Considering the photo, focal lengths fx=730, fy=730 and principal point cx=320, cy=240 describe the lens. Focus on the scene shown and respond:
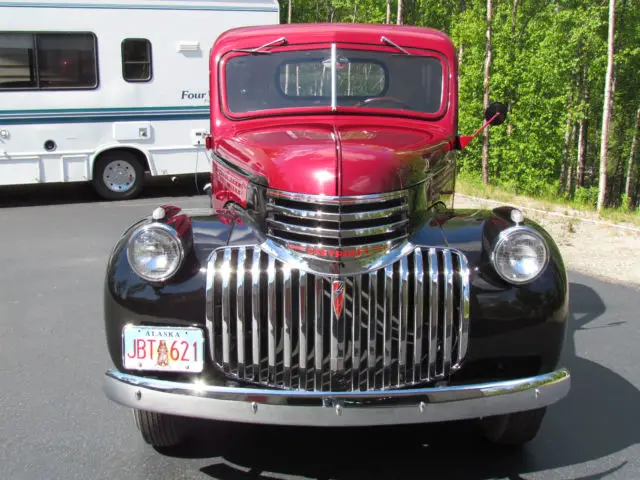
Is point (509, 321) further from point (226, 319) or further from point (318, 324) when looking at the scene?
point (226, 319)

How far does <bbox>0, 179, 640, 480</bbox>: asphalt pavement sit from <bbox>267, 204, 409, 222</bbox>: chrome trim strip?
3.92ft

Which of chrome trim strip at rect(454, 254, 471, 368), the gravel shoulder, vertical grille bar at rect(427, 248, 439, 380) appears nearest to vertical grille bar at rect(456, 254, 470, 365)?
chrome trim strip at rect(454, 254, 471, 368)

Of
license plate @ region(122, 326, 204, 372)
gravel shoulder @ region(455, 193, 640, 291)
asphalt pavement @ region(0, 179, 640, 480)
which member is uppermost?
license plate @ region(122, 326, 204, 372)

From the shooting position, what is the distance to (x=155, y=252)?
315 cm

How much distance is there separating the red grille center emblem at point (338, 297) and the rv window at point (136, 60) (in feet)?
33.1

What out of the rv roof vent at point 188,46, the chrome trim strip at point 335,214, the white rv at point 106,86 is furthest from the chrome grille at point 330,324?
the rv roof vent at point 188,46

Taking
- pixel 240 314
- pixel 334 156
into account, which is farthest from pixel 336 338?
pixel 334 156

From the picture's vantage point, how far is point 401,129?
170 inches

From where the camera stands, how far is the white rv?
11.5 meters

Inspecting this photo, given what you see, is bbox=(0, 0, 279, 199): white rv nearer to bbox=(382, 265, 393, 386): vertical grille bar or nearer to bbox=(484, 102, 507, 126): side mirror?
bbox=(484, 102, 507, 126): side mirror

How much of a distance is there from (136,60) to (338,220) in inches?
393

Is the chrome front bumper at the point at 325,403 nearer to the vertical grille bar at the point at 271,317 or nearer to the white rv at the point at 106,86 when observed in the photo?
the vertical grille bar at the point at 271,317

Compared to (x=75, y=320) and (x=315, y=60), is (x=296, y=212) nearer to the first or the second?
(x=315, y=60)

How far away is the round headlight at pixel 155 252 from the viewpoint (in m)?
3.11
